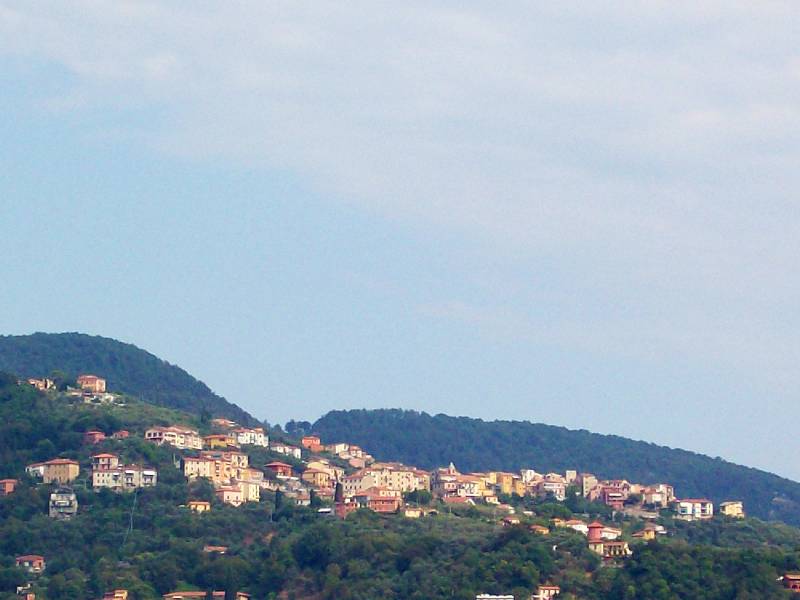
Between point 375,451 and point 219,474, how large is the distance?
72320 mm

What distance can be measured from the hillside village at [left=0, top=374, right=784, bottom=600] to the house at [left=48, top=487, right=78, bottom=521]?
5 centimetres

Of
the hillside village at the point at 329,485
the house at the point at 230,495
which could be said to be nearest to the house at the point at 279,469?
the hillside village at the point at 329,485

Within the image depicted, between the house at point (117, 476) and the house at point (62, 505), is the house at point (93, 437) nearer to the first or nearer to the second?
the house at point (117, 476)

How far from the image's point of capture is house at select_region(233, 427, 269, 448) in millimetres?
110812

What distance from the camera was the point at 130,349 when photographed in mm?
157625

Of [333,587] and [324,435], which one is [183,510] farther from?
[324,435]

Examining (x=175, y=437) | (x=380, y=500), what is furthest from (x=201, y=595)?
(x=175, y=437)

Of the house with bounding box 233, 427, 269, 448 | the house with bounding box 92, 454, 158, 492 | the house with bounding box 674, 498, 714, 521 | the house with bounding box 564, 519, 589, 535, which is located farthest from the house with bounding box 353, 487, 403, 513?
the house with bounding box 674, 498, 714, 521

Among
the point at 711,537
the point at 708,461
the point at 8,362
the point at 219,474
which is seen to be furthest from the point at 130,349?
the point at 711,537

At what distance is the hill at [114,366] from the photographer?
14525cm

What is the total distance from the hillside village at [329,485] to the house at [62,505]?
0.05 m

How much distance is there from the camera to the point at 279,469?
334ft

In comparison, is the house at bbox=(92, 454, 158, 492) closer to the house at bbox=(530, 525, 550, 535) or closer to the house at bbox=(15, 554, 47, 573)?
the house at bbox=(15, 554, 47, 573)

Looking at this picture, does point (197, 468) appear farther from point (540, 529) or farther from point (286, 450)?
point (540, 529)
